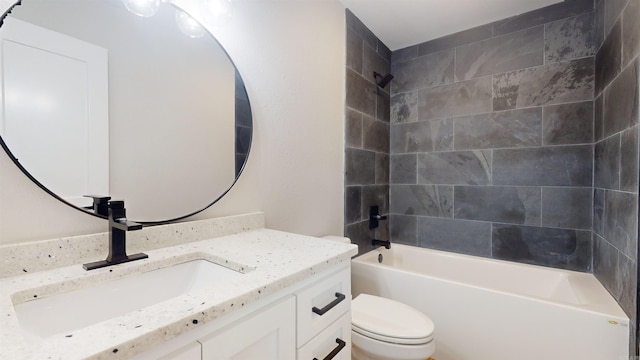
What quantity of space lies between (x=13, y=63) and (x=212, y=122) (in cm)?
60

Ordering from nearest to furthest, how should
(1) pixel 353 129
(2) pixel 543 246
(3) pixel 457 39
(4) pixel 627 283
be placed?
(4) pixel 627 283 < (2) pixel 543 246 < (1) pixel 353 129 < (3) pixel 457 39

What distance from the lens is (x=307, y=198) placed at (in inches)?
69.8

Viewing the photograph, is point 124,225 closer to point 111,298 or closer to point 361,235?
point 111,298

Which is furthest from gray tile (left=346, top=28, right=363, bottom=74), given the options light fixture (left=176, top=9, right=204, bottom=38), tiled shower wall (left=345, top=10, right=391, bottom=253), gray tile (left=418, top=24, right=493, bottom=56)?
light fixture (left=176, top=9, right=204, bottom=38)

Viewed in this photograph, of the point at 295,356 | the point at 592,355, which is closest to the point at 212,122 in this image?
the point at 295,356

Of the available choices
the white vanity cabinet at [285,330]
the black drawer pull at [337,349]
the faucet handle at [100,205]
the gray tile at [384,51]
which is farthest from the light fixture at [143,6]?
the gray tile at [384,51]

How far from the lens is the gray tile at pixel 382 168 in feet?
8.36

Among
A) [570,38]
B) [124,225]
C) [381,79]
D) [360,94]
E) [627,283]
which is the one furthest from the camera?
[381,79]

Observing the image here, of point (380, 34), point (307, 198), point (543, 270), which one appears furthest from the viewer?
point (380, 34)

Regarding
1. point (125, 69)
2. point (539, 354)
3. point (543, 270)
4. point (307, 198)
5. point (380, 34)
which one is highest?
point (380, 34)

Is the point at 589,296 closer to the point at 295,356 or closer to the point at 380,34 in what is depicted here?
the point at 295,356

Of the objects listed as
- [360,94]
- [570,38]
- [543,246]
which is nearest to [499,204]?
[543,246]

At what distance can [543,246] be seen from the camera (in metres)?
2.07

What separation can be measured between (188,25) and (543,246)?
266 cm
